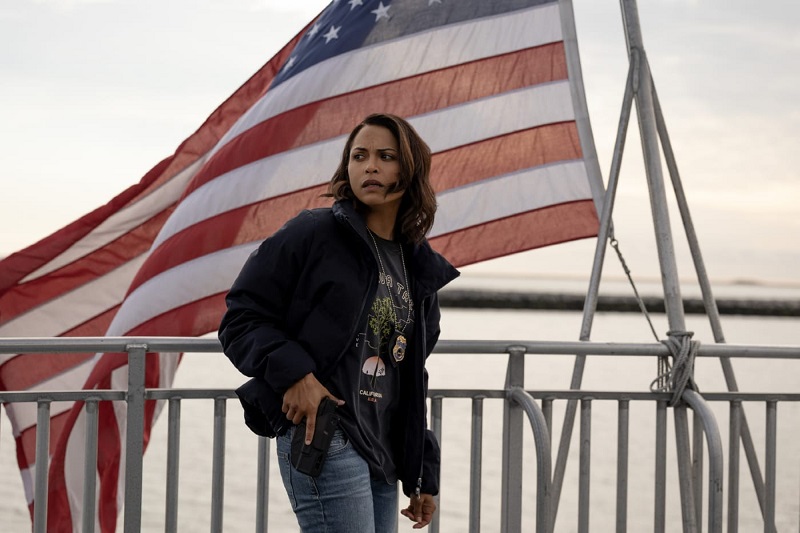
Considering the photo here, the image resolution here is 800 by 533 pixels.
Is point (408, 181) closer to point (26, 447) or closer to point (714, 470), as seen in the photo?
point (714, 470)

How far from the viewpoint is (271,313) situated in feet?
8.36

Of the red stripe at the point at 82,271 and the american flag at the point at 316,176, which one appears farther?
the red stripe at the point at 82,271

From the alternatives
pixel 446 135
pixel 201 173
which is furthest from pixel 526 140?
pixel 201 173

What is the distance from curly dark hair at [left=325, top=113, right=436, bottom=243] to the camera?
2.67m

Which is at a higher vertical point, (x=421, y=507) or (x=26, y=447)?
(x=421, y=507)

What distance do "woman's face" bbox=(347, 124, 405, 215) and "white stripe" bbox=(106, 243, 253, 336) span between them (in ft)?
6.99

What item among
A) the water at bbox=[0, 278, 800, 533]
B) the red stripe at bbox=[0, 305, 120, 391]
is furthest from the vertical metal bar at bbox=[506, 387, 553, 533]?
the water at bbox=[0, 278, 800, 533]

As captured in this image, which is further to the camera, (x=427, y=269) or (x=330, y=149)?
(x=330, y=149)

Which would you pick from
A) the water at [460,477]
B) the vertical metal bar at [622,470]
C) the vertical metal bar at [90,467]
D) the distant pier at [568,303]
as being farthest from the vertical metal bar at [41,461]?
the distant pier at [568,303]

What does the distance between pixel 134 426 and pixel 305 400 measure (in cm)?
137

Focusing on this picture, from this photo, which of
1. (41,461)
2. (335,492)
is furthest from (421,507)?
(41,461)

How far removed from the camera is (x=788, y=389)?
1877cm

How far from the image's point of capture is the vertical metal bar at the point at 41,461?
354cm

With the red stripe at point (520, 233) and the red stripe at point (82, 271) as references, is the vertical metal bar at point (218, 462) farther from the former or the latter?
the red stripe at point (82, 271)
